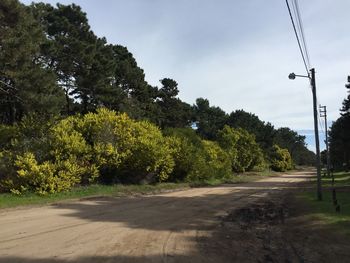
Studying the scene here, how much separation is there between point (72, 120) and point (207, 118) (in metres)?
84.0

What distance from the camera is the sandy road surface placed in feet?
34.2

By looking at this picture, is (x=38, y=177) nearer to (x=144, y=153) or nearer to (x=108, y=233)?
(x=144, y=153)

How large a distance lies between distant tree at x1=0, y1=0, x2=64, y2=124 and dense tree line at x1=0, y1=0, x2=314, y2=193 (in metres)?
0.05

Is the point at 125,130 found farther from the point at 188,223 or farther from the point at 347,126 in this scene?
the point at 347,126

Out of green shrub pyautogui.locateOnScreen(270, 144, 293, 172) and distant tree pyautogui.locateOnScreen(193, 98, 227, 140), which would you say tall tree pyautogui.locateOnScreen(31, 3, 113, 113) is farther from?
green shrub pyautogui.locateOnScreen(270, 144, 293, 172)

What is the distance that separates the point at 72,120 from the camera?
107 ft

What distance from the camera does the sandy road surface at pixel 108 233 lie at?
10422mm

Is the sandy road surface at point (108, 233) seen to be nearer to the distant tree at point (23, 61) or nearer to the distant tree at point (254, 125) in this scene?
the distant tree at point (23, 61)

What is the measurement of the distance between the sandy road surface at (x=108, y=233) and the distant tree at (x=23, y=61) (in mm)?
8416

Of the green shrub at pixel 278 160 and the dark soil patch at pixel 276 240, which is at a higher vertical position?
the green shrub at pixel 278 160

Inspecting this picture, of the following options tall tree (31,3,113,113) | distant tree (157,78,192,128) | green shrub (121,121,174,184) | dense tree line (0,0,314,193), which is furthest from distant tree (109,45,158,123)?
green shrub (121,121,174,184)

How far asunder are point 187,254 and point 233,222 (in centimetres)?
665

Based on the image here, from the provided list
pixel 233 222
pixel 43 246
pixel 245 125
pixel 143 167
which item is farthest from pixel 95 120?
pixel 245 125

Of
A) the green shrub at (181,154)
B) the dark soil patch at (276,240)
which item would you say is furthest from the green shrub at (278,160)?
the dark soil patch at (276,240)
